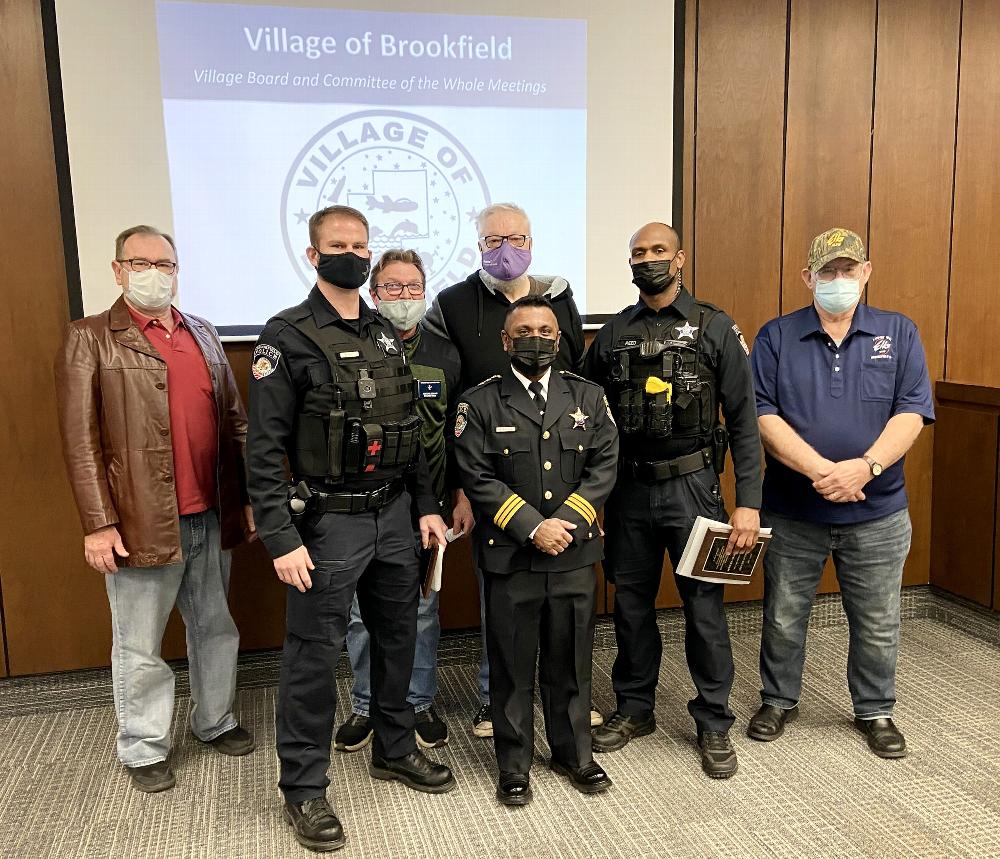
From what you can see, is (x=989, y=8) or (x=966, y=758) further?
(x=989, y=8)

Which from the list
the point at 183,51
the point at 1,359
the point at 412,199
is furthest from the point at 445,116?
the point at 1,359

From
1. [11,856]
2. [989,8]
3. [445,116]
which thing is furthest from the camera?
[989,8]

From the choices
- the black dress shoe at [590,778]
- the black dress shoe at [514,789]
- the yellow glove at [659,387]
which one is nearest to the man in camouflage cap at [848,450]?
the yellow glove at [659,387]

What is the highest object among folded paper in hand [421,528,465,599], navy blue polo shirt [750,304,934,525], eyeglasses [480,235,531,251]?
eyeglasses [480,235,531,251]

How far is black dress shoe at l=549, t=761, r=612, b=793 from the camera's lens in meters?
A: 2.50

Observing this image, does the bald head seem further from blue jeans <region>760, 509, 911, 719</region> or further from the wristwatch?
blue jeans <region>760, 509, 911, 719</region>

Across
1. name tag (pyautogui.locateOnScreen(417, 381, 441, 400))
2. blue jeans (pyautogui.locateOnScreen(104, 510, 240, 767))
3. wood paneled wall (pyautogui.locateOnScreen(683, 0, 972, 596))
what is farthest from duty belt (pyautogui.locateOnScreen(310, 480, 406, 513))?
wood paneled wall (pyautogui.locateOnScreen(683, 0, 972, 596))

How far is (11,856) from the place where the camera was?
228 centimetres

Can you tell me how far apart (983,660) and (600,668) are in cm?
175

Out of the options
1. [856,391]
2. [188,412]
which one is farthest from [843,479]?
[188,412]

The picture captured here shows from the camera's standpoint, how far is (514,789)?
2.46m

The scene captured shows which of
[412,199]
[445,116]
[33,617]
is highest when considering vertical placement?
[445,116]

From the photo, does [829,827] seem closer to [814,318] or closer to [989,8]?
[814,318]

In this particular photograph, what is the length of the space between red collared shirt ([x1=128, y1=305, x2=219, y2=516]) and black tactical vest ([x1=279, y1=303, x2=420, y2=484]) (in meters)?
0.49
